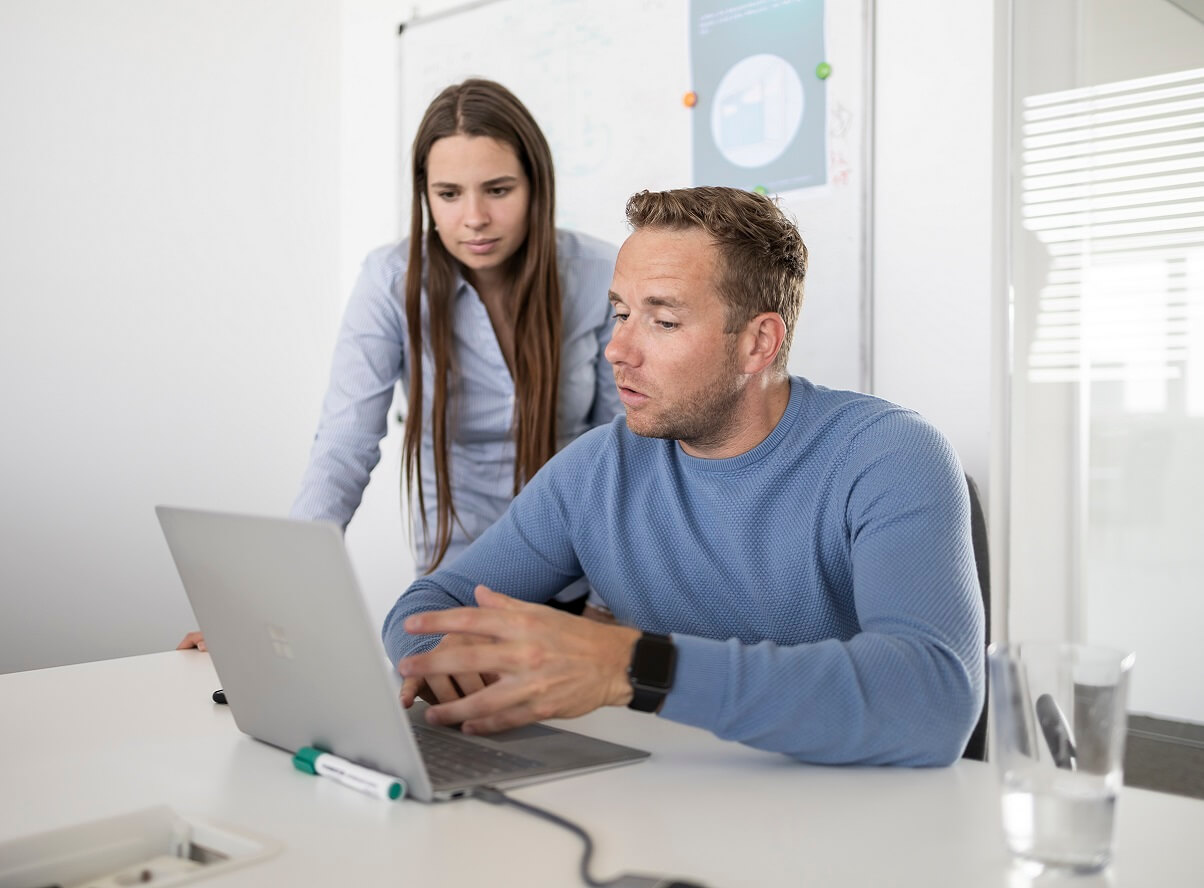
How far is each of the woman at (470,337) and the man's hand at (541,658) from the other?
88 cm

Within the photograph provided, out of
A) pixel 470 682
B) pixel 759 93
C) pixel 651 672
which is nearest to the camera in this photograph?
pixel 651 672

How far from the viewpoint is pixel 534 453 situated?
6.91ft

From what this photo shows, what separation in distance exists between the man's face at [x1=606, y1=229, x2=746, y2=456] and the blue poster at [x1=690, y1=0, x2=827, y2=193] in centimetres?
117

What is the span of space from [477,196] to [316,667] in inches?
46.3

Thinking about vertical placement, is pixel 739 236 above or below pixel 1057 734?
above

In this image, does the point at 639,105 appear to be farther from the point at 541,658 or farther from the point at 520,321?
the point at 541,658

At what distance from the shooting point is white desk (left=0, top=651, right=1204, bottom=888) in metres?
0.76

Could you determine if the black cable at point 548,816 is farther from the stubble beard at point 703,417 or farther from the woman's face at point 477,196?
the woman's face at point 477,196

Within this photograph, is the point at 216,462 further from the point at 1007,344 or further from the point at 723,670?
the point at 723,670

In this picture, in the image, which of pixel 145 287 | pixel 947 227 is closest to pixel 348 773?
pixel 947 227

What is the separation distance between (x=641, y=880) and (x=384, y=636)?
0.77 m

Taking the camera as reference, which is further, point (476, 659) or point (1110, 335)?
point (1110, 335)

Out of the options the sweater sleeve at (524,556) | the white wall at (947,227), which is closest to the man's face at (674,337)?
the sweater sleeve at (524,556)

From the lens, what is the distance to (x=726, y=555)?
1392 mm
